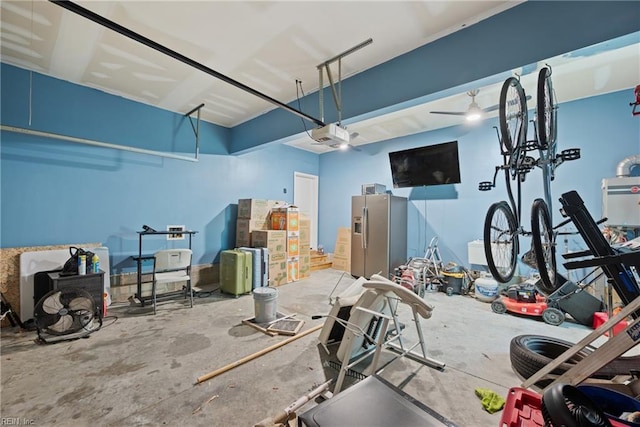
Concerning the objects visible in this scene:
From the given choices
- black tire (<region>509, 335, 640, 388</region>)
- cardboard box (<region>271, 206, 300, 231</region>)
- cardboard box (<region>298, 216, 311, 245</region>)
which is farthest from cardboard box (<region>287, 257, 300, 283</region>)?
black tire (<region>509, 335, 640, 388</region>)

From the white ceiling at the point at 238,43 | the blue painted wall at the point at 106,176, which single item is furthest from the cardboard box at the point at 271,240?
the white ceiling at the point at 238,43

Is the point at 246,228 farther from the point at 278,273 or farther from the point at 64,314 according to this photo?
the point at 64,314

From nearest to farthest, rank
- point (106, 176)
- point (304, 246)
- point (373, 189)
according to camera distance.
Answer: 1. point (106, 176)
2. point (373, 189)
3. point (304, 246)

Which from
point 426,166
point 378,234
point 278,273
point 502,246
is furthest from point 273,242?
point 502,246

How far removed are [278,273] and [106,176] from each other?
3332mm

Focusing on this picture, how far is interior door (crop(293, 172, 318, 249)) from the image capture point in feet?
23.0

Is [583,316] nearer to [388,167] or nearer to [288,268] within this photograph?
[388,167]

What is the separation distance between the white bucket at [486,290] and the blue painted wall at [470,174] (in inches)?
34.1

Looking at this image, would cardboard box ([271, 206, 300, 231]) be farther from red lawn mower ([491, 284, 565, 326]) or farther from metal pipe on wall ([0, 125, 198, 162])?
red lawn mower ([491, 284, 565, 326])

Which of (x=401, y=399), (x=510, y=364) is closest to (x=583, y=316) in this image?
(x=510, y=364)

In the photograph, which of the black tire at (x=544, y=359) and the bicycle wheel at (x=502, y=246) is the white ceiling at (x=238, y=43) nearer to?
the bicycle wheel at (x=502, y=246)

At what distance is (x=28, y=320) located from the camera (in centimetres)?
312

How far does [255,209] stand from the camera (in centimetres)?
526

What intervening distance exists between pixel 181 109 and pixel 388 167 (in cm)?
456
